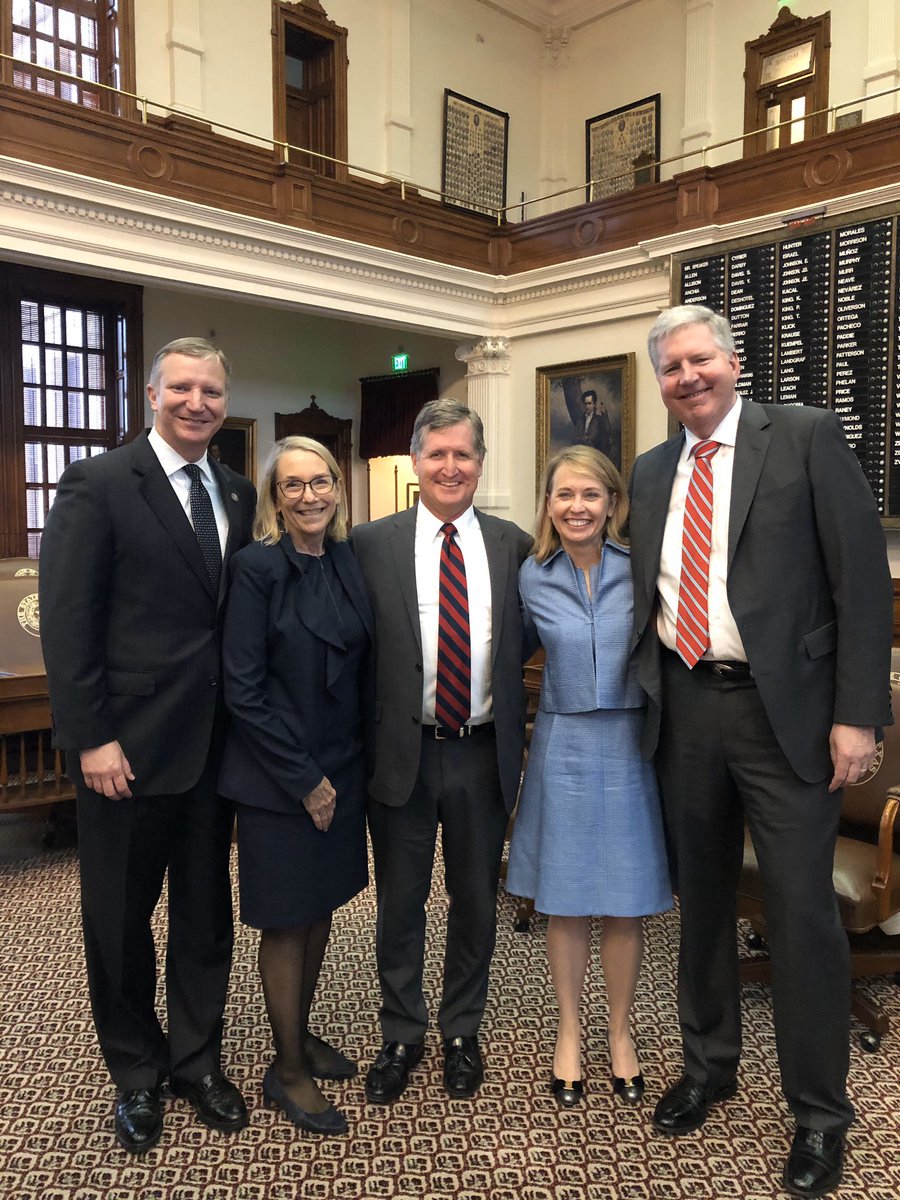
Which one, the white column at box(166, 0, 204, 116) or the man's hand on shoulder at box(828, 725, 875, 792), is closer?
the man's hand on shoulder at box(828, 725, 875, 792)

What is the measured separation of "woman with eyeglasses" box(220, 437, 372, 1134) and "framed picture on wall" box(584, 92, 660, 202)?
11.6 m

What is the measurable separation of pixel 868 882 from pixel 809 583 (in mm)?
1260

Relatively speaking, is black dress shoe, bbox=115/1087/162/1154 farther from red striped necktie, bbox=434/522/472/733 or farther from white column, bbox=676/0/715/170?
white column, bbox=676/0/715/170

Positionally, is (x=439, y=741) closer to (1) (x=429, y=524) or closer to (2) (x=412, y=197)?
(1) (x=429, y=524)

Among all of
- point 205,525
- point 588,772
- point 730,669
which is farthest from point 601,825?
point 205,525

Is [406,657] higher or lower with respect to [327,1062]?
higher

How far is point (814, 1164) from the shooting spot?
2.30 m

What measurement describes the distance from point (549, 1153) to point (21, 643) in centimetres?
391

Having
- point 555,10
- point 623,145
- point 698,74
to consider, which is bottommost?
point 623,145

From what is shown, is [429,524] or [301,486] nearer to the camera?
[301,486]

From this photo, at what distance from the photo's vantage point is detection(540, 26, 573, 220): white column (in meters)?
14.1

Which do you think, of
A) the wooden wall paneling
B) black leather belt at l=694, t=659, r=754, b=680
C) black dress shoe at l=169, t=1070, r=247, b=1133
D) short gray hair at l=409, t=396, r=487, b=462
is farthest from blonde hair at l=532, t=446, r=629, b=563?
the wooden wall paneling

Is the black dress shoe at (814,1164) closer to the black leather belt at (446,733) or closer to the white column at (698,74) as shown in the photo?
the black leather belt at (446,733)

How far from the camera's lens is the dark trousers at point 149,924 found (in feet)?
8.00
